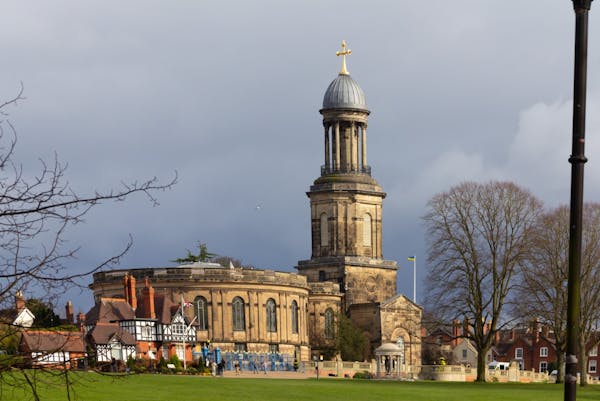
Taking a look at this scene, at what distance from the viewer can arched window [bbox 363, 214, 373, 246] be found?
116 m

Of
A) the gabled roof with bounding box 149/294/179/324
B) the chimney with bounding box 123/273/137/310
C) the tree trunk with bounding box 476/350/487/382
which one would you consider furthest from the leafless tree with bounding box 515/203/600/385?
the chimney with bounding box 123/273/137/310

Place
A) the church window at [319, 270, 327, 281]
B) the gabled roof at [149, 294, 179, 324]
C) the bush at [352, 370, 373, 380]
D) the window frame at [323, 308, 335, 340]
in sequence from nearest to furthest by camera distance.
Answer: the bush at [352, 370, 373, 380], the gabled roof at [149, 294, 179, 324], the window frame at [323, 308, 335, 340], the church window at [319, 270, 327, 281]

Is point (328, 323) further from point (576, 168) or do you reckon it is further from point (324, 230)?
point (576, 168)

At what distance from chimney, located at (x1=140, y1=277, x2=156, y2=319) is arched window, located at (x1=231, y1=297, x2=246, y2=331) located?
38.2 feet

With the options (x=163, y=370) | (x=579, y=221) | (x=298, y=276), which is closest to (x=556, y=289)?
(x=163, y=370)

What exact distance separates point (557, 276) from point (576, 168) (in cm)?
6288

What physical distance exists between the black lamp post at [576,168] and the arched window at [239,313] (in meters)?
92.0

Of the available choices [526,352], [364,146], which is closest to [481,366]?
[364,146]

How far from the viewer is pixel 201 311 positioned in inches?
3996

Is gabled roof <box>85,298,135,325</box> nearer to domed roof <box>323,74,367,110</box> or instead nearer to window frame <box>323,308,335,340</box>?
window frame <box>323,308,335,340</box>

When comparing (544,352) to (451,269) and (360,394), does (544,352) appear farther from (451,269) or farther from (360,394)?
(360,394)

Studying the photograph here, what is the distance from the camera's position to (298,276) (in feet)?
356

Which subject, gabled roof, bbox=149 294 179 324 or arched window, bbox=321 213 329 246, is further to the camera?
arched window, bbox=321 213 329 246

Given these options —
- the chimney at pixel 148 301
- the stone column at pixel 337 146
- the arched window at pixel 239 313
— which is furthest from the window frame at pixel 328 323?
the chimney at pixel 148 301
